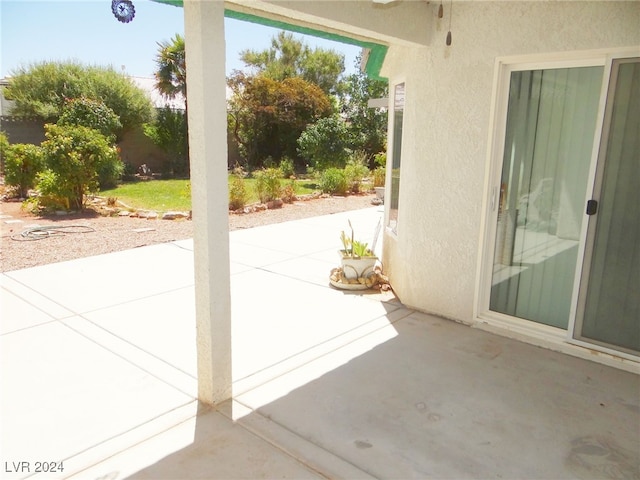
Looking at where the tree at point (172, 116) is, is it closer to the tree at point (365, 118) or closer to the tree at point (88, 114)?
the tree at point (88, 114)

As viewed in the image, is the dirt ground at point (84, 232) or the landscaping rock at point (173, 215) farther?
the landscaping rock at point (173, 215)

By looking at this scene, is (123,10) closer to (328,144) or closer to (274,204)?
(274,204)

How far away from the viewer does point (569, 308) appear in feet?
14.9

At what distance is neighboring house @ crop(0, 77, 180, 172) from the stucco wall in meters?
15.5

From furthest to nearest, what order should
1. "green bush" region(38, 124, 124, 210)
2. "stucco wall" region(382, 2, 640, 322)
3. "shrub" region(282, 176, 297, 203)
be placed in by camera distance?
"shrub" region(282, 176, 297, 203) → "green bush" region(38, 124, 124, 210) → "stucco wall" region(382, 2, 640, 322)

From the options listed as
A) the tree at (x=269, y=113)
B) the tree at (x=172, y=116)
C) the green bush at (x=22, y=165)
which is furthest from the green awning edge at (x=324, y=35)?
the tree at (x=269, y=113)

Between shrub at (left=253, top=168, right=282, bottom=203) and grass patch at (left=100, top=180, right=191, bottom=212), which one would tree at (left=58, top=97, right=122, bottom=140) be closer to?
grass patch at (left=100, top=180, right=191, bottom=212)

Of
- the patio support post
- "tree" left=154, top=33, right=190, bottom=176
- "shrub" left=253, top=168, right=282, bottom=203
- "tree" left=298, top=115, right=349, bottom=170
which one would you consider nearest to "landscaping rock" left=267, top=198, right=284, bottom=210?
"shrub" left=253, top=168, right=282, bottom=203

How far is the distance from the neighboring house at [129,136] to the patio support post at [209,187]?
54.1ft

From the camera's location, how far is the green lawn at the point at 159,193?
501 inches

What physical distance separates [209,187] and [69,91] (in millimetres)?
18247

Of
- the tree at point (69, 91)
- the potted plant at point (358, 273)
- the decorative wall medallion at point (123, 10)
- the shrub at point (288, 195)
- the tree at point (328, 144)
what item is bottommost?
the potted plant at point (358, 273)

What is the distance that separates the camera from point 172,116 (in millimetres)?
19469

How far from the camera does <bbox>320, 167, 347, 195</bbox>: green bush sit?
15.0 m
